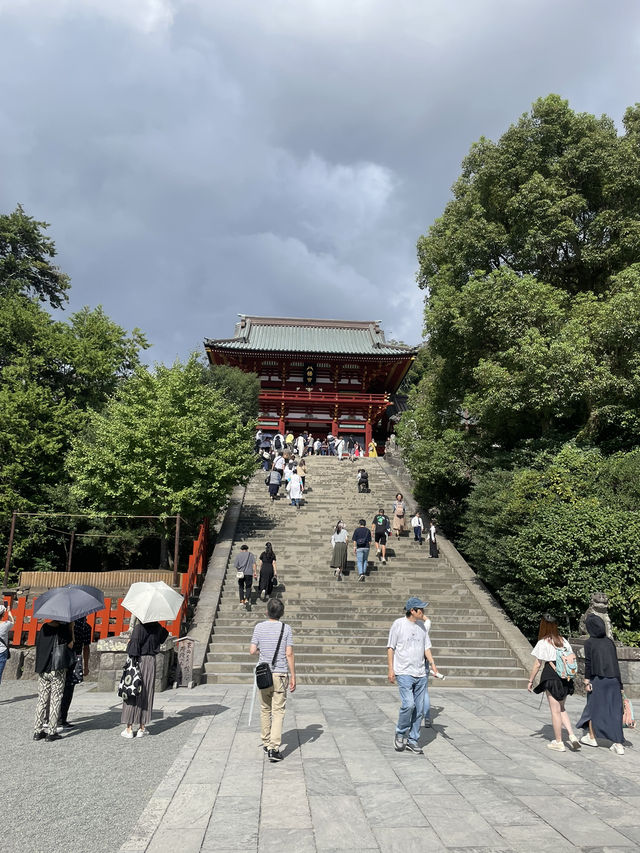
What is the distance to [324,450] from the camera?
96.3ft

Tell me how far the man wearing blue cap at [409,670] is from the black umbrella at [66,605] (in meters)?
3.49

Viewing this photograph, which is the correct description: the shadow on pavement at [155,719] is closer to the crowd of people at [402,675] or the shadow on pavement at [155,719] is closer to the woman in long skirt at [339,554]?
the crowd of people at [402,675]

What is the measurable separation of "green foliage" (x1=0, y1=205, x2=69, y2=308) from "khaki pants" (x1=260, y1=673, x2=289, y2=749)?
24.7 metres

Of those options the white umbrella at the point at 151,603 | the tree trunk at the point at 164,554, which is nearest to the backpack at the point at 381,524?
the tree trunk at the point at 164,554

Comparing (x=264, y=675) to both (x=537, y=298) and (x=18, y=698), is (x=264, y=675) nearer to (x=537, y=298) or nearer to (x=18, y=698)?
(x=18, y=698)

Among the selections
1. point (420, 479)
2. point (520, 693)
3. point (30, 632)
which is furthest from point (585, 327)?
point (30, 632)

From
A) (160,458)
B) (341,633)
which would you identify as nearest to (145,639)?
(341,633)

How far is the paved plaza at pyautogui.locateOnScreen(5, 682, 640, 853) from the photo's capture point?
353 centimetres

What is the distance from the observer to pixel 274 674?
17.2ft

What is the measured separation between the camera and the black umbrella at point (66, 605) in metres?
6.04

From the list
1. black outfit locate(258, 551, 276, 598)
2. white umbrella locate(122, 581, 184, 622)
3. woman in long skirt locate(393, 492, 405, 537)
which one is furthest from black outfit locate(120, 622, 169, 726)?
woman in long skirt locate(393, 492, 405, 537)

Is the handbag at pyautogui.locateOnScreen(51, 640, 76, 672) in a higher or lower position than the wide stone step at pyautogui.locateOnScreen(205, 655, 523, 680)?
higher

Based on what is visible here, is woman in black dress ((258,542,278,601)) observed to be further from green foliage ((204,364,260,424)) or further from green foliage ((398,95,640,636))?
green foliage ((204,364,260,424))

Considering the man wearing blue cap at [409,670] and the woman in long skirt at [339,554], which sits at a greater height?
the woman in long skirt at [339,554]
